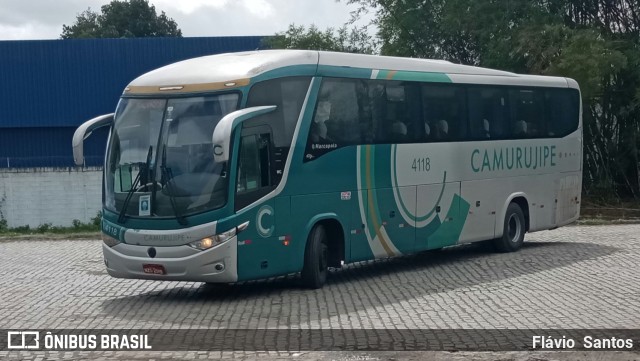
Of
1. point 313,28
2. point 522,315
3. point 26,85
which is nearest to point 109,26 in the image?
point 26,85

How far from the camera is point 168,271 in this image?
13672 mm

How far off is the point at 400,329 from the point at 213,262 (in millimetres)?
3094

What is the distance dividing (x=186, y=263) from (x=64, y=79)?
3962cm

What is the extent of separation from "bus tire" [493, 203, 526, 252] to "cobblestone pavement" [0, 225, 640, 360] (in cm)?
30

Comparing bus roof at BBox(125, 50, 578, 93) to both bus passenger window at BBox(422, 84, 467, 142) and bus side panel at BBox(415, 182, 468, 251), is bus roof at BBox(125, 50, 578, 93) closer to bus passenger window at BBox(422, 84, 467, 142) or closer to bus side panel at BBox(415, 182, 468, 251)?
bus passenger window at BBox(422, 84, 467, 142)

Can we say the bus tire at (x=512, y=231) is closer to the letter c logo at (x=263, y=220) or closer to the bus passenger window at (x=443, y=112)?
the bus passenger window at (x=443, y=112)

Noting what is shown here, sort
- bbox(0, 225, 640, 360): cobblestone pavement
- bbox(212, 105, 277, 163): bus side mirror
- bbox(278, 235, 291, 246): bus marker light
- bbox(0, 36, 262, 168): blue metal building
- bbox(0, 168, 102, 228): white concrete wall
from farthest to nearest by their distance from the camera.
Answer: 1. bbox(0, 36, 262, 168): blue metal building
2. bbox(0, 168, 102, 228): white concrete wall
3. bbox(278, 235, 291, 246): bus marker light
4. bbox(212, 105, 277, 163): bus side mirror
5. bbox(0, 225, 640, 360): cobblestone pavement

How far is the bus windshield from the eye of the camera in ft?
44.8

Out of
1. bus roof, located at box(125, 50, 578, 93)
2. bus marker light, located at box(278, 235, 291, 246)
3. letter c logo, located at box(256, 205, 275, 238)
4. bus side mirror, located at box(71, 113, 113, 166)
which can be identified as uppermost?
bus roof, located at box(125, 50, 578, 93)

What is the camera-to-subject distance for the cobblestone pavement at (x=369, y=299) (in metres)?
11.9

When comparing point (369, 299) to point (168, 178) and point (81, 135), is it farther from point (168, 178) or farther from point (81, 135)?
point (81, 135)

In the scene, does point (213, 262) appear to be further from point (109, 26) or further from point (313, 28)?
point (109, 26)

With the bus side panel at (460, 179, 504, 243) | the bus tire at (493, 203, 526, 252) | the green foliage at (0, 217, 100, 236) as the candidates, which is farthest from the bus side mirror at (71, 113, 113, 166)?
the green foliage at (0, 217, 100, 236)

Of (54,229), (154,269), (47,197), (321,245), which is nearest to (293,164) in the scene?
(321,245)
